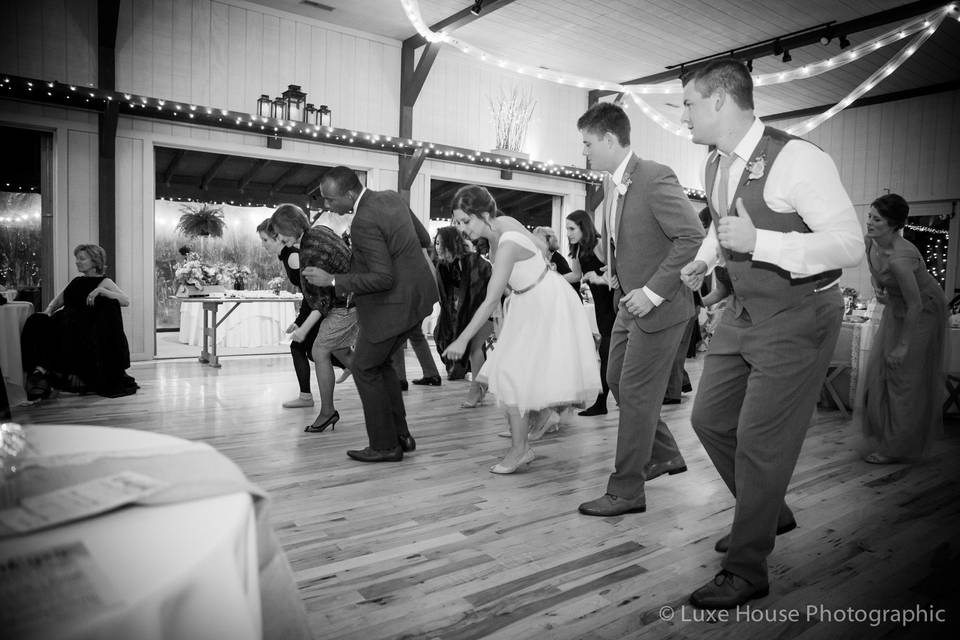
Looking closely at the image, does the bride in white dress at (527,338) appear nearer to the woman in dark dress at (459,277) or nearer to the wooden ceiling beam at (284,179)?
the woman in dark dress at (459,277)

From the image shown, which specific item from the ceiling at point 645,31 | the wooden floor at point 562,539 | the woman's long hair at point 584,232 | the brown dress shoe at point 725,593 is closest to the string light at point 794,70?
the ceiling at point 645,31

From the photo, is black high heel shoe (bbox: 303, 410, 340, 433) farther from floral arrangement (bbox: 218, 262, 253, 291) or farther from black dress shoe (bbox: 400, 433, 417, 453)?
floral arrangement (bbox: 218, 262, 253, 291)

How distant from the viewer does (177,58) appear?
7195mm

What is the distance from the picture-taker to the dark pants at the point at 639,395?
2547 mm

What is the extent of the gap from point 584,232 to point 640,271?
261cm

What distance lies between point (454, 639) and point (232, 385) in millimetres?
4618

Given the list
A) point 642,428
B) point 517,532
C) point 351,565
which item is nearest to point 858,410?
point 642,428

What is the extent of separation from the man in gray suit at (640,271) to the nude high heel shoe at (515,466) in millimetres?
635

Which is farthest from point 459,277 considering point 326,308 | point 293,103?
point 293,103

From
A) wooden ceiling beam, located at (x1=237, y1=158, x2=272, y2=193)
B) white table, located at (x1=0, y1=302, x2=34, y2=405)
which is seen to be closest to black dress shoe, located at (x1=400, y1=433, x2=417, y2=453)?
white table, located at (x1=0, y1=302, x2=34, y2=405)

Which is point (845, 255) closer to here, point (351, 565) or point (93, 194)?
point (351, 565)

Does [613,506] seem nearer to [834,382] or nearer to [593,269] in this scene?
[593,269]

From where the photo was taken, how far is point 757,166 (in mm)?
1807

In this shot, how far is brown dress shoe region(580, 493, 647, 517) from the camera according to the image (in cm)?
267
